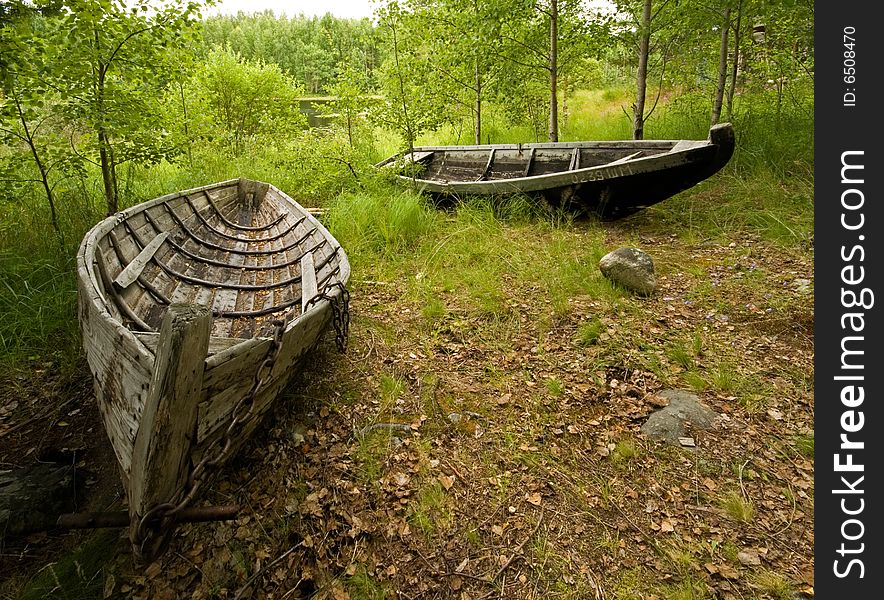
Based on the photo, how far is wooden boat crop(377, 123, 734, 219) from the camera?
4.68 m

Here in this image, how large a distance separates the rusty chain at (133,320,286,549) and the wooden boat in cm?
436

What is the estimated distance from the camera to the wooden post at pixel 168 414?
150 cm

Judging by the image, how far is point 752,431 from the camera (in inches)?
95.0

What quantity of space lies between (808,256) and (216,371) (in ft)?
16.2

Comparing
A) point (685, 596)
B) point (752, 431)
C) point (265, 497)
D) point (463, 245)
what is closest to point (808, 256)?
point (752, 431)

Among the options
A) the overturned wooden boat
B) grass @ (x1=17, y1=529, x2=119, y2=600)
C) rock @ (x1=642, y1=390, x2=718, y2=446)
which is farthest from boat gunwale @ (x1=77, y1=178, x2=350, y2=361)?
rock @ (x1=642, y1=390, x2=718, y2=446)

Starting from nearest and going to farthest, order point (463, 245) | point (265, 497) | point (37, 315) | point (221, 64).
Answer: point (265, 497) < point (37, 315) < point (463, 245) < point (221, 64)

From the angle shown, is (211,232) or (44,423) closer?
(44,423)

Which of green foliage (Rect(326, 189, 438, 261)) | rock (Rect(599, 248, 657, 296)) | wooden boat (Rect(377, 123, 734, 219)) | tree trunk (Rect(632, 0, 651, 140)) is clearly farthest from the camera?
tree trunk (Rect(632, 0, 651, 140))

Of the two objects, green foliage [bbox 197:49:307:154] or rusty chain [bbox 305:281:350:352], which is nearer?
rusty chain [bbox 305:281:350:352]

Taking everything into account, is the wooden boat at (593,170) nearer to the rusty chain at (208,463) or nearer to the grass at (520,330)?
the grass at (520,330)

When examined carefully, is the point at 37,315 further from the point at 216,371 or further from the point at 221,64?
the point at 221,64

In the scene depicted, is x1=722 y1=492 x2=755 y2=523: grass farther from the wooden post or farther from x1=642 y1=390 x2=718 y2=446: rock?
the wooden post

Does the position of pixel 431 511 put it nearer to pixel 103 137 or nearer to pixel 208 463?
pixel 208 463
